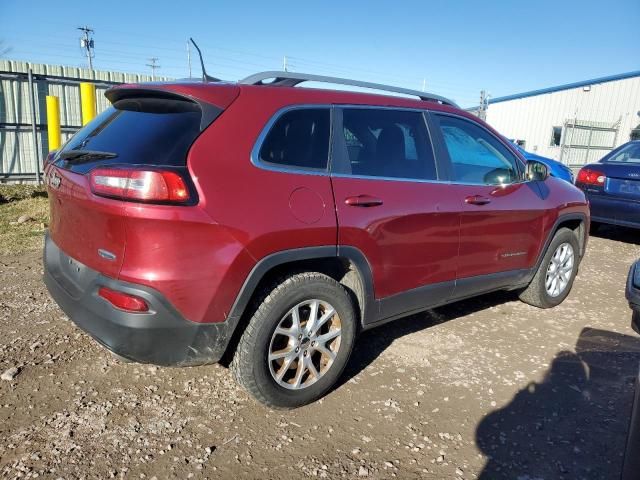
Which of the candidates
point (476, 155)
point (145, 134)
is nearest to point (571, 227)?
point (476, 155)

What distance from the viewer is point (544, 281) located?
14.7 ft

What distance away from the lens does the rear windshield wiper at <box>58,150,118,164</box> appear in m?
2.48

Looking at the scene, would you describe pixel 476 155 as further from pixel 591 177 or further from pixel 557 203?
pixel 591 177

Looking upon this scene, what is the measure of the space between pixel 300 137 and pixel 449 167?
1261 mm

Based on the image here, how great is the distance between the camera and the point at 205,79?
294 cm

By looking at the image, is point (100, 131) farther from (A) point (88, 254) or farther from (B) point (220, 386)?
(B) point (220, 386)

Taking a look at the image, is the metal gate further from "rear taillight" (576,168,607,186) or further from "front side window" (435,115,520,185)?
"front side window" (435,115,520,185)

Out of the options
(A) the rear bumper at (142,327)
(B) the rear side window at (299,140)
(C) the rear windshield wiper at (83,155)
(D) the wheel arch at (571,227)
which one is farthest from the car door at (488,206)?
(C) the rear windshield wiper at (83,155)

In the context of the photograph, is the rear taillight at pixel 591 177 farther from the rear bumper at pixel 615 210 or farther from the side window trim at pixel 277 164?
the side window trim at pixel 277 164

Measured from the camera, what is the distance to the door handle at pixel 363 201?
2.76 m

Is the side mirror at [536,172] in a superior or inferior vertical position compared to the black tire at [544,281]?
superior

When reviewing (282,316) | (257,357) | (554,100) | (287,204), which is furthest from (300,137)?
(554,100)

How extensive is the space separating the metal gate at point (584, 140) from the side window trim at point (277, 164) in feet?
57.9

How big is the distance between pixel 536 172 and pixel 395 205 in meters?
1.80
